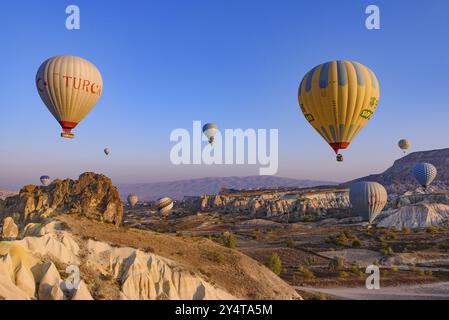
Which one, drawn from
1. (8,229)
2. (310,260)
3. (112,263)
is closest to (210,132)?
(310,260)

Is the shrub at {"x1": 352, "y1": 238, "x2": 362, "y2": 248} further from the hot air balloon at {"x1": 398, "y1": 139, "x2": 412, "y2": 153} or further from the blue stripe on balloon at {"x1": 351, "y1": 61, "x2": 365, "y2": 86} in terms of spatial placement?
the hot air balloon at {"x1": 398, "y1": 139, "x2": 412, "y2": 153}

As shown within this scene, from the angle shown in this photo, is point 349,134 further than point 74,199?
Yes

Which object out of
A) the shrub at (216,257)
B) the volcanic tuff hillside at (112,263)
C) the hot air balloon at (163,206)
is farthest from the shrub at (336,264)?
the hot air balloon at (163,206)

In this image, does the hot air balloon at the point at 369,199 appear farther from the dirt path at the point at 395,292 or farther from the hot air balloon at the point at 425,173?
the hot air balloon at the point at 425,173

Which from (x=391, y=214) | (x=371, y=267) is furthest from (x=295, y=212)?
(x=371, y=267)

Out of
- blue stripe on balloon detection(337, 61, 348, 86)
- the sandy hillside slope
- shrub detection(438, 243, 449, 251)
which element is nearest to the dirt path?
the sandy hillside slope
